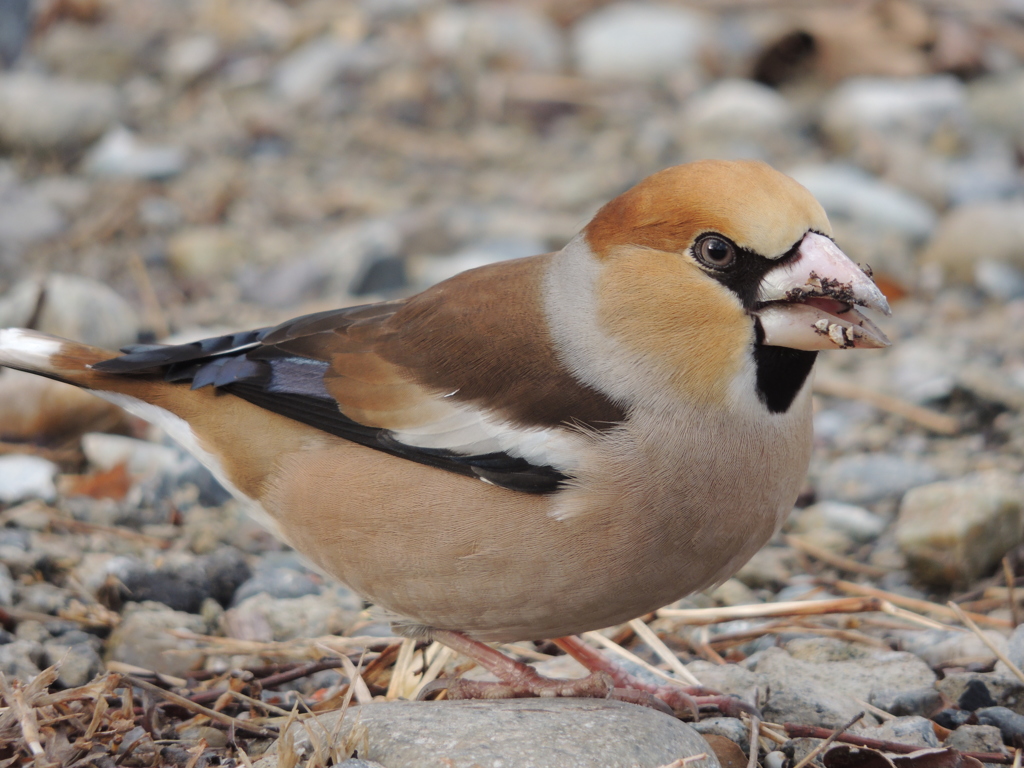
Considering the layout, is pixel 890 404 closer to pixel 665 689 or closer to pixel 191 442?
pixel 665 689

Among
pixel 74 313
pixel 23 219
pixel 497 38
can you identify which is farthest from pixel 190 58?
pixel 74 313

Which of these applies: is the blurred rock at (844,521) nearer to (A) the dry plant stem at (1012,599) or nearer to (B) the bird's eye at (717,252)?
(A) the dry plant stem at (1012,599)

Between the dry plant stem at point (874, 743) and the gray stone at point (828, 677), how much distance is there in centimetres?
13

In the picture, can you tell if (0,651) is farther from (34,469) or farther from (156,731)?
(34,469)

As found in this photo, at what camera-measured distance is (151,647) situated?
11.5 ft

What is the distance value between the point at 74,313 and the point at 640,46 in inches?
232

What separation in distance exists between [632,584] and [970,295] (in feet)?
15.4

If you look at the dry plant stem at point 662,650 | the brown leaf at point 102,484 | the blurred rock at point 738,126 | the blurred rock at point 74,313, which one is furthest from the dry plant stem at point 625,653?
the blurred rock at point 738,126

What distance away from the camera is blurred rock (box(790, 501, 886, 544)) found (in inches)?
182

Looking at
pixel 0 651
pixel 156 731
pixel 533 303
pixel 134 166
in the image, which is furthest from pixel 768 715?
pixel 134 166

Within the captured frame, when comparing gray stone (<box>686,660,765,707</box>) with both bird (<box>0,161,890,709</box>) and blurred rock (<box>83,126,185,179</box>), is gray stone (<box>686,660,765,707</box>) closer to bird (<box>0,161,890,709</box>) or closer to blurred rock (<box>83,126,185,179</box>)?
bird (<box>0,161,890,709</box>)

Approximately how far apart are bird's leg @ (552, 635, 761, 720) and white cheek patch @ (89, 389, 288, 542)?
0.96m

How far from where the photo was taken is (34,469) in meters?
4.55

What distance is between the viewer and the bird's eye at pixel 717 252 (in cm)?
288
